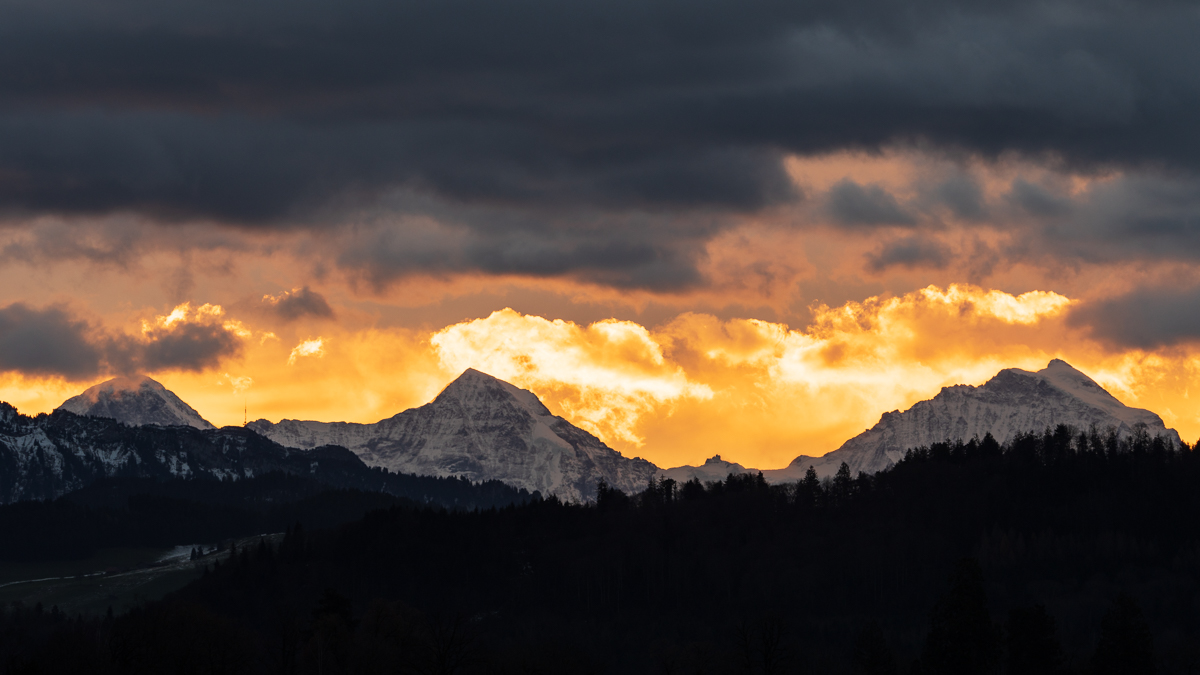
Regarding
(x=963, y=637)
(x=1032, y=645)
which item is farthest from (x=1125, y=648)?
(x=963, y=637)

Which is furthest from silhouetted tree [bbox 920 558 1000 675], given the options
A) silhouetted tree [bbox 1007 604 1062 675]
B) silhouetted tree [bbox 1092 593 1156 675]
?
silhouetted tree [bbox 1092 593 1156 675]

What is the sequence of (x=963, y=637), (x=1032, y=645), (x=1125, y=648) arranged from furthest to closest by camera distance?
(x=1032, y=645) → (x=963, y=637) → (x=1125, y=648)

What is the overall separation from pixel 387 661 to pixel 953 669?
63.6 m

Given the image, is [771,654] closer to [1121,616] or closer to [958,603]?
[958,603]

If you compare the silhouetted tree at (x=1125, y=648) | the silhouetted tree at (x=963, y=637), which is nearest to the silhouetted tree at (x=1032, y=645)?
the silhouetted tree at (x=963, y=637)

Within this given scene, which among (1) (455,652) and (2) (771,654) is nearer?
(1) (455,652)

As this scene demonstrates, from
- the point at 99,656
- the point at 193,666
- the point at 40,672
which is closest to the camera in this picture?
the point at 40,672

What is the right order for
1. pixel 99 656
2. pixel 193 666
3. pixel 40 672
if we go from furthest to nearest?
1. pixel 99 656
2. pixel 193 666
3. pixel 40 672

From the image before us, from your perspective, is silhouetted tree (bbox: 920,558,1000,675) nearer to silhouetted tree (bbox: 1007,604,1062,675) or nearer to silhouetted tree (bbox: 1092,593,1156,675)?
silhouetted tree (bbox: 1007,604,1062,675)

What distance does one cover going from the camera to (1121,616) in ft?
597

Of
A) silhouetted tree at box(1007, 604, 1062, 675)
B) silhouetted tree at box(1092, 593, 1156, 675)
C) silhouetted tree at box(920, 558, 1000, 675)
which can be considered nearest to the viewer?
silhouetted tree at box(1092, 593, 1156, 675)

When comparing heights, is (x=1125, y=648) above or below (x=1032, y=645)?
below

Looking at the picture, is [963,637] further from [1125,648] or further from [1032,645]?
[1125,648]

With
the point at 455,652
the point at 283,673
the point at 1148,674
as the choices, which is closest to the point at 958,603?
the point at 1148,674
